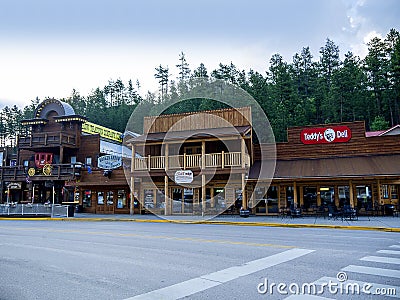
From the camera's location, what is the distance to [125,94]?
6606 centimetres

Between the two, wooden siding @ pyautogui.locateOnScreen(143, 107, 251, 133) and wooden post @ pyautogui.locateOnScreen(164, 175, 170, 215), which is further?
wooden siding @ pyautogui.locateOnScreen(143, 107, 251, 133)

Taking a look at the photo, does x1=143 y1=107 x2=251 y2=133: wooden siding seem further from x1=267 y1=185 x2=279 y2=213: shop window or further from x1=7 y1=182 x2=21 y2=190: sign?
x1=7 y1=182 x2=21 y2=190: sign

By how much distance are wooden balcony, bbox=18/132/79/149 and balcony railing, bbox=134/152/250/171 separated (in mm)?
11580

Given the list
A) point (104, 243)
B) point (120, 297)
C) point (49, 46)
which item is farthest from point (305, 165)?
point (120, 297)

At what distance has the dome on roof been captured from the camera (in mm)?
34438

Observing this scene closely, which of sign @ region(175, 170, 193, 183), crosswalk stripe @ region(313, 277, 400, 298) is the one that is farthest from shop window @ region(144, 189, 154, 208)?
crosswalk stripe @ region(313, 277, 400, 298)

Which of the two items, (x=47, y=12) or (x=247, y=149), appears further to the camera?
(x=247, y=149)

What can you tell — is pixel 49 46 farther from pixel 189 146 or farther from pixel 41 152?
pixel 41 152

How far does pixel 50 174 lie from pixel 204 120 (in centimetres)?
1511

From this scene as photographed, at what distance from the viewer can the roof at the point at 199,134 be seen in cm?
2148

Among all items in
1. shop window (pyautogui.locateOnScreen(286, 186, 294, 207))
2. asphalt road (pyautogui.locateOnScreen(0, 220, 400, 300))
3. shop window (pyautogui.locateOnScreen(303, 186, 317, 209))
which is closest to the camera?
asphalt road (pyautogui.locateOnScreen(0, 220, 400, 300))

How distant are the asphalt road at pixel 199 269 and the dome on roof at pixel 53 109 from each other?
2558cm

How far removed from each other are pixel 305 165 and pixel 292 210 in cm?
324

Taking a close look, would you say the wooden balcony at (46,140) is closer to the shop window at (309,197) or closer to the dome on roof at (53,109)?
the dome on roof at (53,109)
